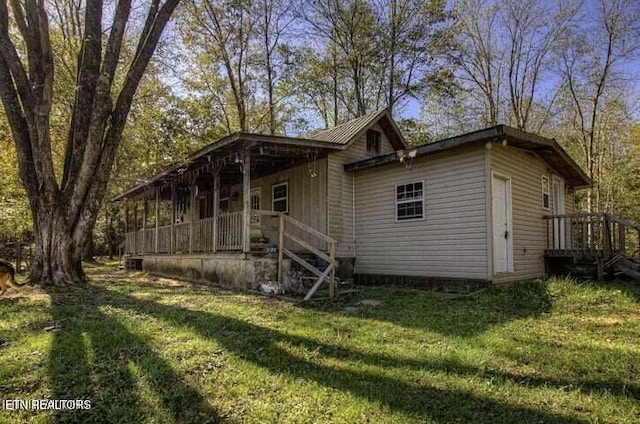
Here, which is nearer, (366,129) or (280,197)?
(366,129)

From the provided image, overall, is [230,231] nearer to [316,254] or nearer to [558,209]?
[316,254]

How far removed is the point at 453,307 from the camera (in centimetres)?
736

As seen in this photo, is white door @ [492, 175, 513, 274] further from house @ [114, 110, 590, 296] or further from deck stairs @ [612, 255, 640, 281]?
deck stairs @ [612, 255, 640, 281]

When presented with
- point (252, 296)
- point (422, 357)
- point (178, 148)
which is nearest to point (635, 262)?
point (422, 357)

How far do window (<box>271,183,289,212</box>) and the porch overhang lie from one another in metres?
0.55

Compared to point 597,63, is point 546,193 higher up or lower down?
lower down

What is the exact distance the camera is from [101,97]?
9281mm

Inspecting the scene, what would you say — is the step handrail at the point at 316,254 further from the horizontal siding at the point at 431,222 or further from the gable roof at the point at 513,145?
the gable roof at the point at 513,145

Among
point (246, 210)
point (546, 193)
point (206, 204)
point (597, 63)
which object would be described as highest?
point (597, 63)

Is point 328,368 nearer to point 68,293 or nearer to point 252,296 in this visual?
point 252,296

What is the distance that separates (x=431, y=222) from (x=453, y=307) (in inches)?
107

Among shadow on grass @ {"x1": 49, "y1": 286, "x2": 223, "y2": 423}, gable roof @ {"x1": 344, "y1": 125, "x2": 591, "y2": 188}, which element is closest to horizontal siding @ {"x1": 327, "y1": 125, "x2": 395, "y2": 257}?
gable roof @ {"x1": 344, "y1": 125, "x2": 591, "y2": 188}

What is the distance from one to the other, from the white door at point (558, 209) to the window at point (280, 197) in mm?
7607

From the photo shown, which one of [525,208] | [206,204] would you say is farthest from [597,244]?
[206,204]
